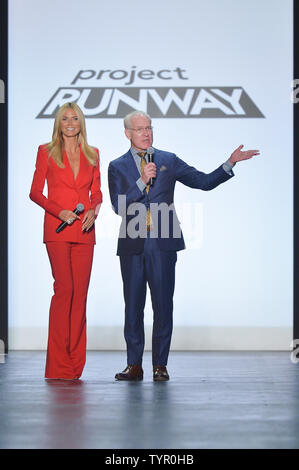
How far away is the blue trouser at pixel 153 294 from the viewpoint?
4277 millimetres

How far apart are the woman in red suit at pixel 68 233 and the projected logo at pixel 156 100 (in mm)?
1816

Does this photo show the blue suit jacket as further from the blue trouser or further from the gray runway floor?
the gray runway floor

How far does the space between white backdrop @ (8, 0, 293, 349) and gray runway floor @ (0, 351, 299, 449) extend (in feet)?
3.16

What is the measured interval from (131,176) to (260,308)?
2119 millimetres

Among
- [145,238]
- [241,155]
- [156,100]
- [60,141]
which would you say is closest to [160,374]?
[145,238]

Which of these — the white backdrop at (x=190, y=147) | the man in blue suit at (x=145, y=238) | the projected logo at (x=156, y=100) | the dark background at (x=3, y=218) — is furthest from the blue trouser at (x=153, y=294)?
the projected logo at (x=156, y=100)

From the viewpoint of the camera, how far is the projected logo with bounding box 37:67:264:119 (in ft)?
20.2

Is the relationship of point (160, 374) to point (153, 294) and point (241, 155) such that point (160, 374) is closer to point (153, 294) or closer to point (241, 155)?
point (153, 294)

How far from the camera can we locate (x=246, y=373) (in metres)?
4.67

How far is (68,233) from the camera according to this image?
4.31 meters

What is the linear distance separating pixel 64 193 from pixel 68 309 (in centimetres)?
58

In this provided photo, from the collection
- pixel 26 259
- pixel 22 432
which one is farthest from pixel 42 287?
pixel 22 432
